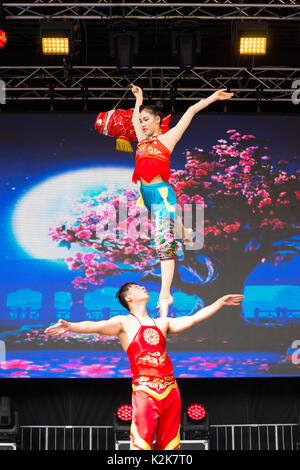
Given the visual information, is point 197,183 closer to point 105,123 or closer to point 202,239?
point 202,239

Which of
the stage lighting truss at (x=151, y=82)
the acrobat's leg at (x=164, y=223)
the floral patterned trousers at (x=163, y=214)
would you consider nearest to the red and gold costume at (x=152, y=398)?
the acrobat's leg at (x=164, y=223)

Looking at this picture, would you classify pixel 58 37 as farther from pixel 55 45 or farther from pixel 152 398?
pixel 152 398

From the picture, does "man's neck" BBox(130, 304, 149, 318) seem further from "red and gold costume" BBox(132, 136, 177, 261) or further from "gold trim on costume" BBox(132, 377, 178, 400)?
"gold trim on costume" BBox(132, 377, 178, 400)

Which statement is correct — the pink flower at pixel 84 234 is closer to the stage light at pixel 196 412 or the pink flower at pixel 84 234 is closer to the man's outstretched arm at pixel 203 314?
the stage light at pixel 196 412

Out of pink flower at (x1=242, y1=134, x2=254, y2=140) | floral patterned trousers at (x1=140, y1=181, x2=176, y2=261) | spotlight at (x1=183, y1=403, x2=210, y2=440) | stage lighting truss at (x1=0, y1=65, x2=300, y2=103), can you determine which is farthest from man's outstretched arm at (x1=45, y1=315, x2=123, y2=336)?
pink flower at (x1=242, y1=134, x2=254, y2=140)

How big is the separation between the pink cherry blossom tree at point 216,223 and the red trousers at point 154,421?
4.59 m

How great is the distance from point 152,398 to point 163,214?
1310 millimetres

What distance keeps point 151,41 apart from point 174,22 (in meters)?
1.33

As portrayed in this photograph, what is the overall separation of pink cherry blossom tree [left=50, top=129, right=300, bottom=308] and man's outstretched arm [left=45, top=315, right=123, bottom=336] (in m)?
Result: 4.33

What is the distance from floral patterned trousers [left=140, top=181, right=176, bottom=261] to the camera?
5.78 metres

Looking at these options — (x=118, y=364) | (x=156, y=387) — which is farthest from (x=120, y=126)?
(x=118, y=364)

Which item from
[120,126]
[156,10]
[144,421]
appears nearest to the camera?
[144,421]

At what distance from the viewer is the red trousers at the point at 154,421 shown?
17.5 feet

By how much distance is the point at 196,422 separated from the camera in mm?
9797
